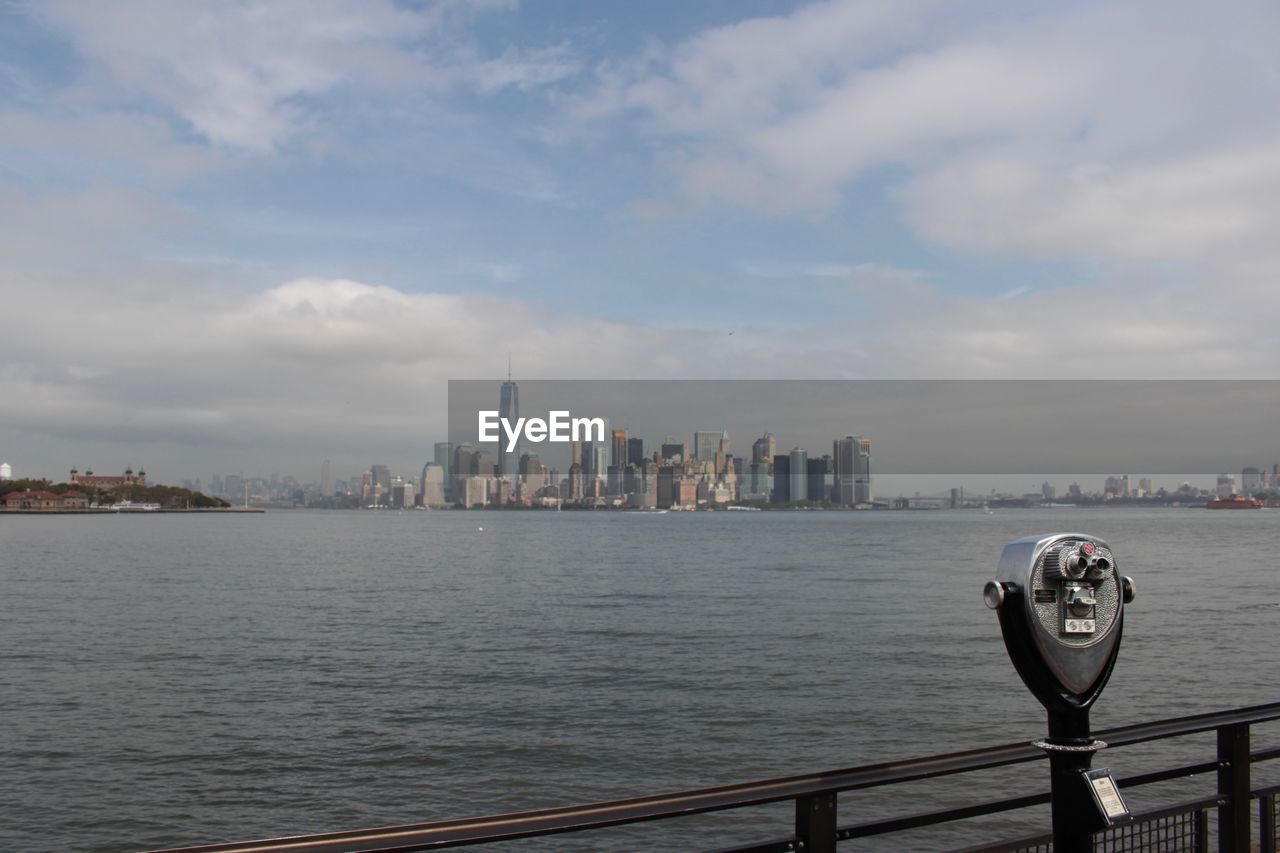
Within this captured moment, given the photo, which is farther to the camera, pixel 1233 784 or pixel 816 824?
pixel 1233 784

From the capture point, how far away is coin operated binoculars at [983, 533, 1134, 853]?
3.45m

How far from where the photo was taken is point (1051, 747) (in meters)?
3.52

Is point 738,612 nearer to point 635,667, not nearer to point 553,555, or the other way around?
point 635,667

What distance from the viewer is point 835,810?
3.50 metres

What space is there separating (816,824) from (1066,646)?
0.98m

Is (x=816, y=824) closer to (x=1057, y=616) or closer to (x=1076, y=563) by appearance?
(x=1057, y=616)

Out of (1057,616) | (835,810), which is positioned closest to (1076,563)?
(1057,616)

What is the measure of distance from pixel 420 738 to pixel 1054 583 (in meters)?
18.7

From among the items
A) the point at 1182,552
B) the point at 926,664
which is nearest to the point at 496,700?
the point at 926,664

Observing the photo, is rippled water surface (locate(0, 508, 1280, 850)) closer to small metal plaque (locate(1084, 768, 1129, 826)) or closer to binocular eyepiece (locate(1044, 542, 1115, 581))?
small metal plaque (locate(1084, 768, 1129, 826))

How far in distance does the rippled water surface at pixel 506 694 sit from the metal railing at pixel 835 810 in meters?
9.58

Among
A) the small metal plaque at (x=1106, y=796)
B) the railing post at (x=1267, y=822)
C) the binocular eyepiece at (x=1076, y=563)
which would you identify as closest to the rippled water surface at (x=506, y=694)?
the railing post at (x=1267, y=822)

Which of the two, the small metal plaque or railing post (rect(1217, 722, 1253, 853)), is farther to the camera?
railing post (rect(1217, 722, 1253, 853))

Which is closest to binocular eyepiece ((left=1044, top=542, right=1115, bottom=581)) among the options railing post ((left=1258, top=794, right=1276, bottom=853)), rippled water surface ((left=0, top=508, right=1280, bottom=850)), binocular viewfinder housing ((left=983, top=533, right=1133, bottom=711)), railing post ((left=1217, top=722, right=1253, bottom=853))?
binocular viewfinder housing ((left=983, top=533, right=1133, bottom=711))
